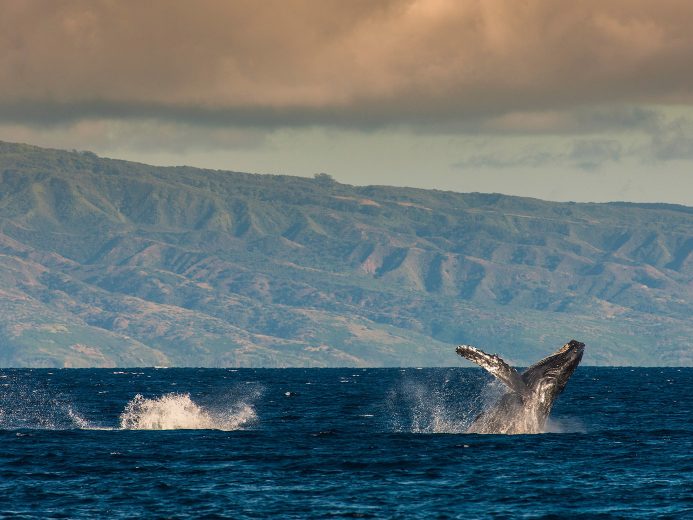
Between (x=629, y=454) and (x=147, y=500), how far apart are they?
2376cm

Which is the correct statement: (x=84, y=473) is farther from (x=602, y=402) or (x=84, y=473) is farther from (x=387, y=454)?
(x=602, y=402)

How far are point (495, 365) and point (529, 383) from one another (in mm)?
3690

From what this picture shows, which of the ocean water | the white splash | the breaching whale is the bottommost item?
the ocean water

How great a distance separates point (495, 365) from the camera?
51844 millimetres

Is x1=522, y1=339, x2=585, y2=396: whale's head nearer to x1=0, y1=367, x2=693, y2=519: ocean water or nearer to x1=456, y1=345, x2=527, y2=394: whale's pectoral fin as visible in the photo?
x1=456, y1=345, x2=527, y2=394: whale's pectoral fin

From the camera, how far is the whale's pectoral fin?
4997 cm

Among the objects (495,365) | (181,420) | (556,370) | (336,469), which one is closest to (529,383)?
(556,370)

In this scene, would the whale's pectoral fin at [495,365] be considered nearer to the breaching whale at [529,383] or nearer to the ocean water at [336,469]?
the breaching whale at [529,383]

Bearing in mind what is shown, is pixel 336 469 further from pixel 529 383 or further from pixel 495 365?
pixel 529 383

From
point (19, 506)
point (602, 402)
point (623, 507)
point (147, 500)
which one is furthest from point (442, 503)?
point (602, 402)

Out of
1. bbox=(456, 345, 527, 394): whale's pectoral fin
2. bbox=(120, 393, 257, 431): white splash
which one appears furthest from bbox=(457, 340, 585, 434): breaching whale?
bbox=(120, 393, 257, 431): white splash

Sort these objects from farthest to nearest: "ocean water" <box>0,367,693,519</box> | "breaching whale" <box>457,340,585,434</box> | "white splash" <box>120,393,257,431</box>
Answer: "white splash" <box>120,393,257,431</box>
"breaching whale" <box>457,340,585,434</box>
"ocean water" <box>0,367,693,519</box>

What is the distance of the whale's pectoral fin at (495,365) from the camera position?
4997 cm

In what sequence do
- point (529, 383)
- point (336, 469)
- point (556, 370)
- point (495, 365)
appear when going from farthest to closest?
point (529, 383)
point (556, 370)
point (336, 469)
point (495, 365)
